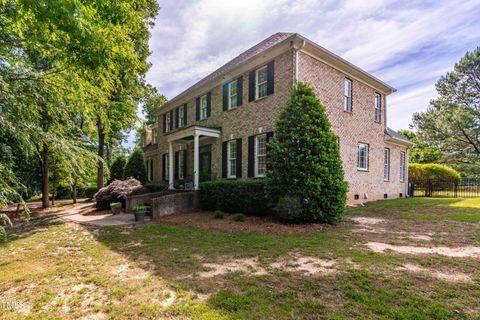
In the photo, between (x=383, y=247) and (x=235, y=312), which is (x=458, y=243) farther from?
(x=235, y=312)

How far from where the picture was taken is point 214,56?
15500mm

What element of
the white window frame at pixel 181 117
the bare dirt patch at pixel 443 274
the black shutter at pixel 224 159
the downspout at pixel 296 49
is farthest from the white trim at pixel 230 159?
the bare dirt patch at pixel 443 274

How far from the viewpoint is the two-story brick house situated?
1061cm

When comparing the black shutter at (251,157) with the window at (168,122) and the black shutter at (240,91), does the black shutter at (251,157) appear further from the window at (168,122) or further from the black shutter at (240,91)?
the window at (168,122)

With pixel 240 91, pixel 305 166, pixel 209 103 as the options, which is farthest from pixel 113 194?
pixel 305 166

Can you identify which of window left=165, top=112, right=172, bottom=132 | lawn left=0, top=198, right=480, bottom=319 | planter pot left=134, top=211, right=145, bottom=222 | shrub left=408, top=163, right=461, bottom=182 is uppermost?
window left=165, top=112, right=172, bottom=132

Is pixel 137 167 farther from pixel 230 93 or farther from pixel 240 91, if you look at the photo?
pixel 240 91

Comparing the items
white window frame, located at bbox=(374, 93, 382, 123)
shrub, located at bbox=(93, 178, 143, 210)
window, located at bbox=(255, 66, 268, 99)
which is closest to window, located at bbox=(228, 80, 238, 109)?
window, located at bbox=(255, 66, 268, 99)

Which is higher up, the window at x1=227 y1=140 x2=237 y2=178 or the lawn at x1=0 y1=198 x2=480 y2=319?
the window at x1=227 y1=140 x2=237 y2=178

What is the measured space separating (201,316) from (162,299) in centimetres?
70

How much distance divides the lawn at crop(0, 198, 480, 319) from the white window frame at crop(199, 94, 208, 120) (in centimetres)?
912

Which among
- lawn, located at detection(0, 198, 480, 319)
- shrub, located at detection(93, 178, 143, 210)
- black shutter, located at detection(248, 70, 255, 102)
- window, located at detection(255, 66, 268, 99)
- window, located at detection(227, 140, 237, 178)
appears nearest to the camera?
lawn, located at detection(0, 198, 480, 319)

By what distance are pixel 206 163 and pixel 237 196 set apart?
499 centimetres

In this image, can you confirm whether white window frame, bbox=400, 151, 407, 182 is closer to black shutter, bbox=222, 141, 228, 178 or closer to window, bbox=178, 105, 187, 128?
black shutter, bbox=222, 141, 228, 178
